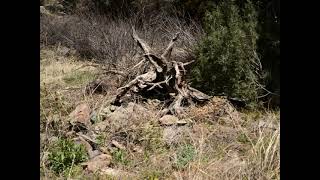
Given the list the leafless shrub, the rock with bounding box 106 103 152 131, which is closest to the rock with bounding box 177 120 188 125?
the rock with bounding box 106 103 152 131

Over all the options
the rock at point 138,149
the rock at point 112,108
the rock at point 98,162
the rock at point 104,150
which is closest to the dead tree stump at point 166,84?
the rock at point 112,108

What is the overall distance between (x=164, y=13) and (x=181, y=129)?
631 cm

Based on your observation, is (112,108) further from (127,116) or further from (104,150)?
(104,150)

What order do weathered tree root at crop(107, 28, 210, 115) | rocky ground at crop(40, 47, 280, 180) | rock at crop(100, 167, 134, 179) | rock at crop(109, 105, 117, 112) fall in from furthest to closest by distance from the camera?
weathered tree root at crop(107, 28, 210, 115) < rock at crop(109, 105, 117, 112) < rock at crop(100, 167, 134, 179) < rocky ground at crop(40, 47, 280, 180)

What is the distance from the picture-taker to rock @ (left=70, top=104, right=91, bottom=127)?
203 inches

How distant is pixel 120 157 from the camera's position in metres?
4.25

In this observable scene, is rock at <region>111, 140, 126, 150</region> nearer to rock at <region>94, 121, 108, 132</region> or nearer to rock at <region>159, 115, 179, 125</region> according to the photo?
rock at <region>94, 121, 108, 132</region>

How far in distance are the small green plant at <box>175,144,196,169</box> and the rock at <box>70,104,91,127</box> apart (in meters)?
1.35

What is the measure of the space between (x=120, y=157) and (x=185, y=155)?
641mm

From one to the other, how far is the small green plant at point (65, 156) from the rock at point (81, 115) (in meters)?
0.82

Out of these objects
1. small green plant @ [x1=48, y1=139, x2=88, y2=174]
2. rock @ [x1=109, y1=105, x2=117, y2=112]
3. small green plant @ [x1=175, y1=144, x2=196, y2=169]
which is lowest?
rock @ [x1=109, y1=105, x2=117, y2=112]
